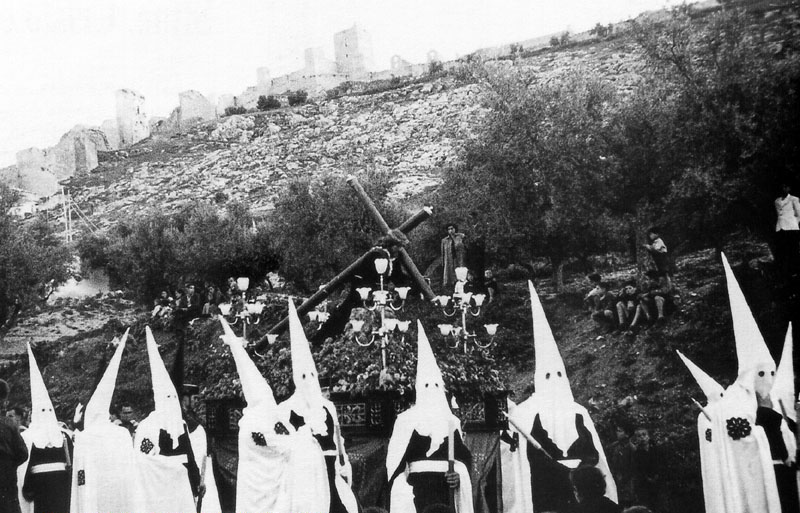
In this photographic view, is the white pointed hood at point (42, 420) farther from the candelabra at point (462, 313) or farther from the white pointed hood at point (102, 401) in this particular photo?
the candelabra at point (462, 313)

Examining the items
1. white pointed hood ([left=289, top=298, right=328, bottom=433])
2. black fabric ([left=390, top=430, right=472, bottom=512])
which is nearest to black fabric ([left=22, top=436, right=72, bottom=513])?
white pointed hood ([left=289, top=298, right=328, bottom=433])

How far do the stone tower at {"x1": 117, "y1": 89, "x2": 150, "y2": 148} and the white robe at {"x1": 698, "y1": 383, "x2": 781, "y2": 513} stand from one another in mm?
7592

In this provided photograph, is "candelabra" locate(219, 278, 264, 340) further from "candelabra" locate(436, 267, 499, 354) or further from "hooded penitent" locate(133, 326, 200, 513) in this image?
"candelabra" locate(436, 267, 499, 354)

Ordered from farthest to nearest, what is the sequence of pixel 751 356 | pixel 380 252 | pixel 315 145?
pixel 315 145, pixel 380 252, pixel 751 356

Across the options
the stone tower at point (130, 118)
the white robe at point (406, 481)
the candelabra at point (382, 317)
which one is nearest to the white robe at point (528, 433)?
the white robe at point (406, 481)

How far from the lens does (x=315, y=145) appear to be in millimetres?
8836

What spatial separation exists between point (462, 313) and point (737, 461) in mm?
2810

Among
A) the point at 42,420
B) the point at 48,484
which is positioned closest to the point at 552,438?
the point at 48,484

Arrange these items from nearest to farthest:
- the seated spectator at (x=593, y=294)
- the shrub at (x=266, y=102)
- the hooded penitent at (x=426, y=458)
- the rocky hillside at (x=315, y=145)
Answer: the hooded penitent at (x=426, y=458) < the seated spectator at (x=593, y=294) < the rocky hillside at (x=315, y=145) < the shrub at (x=266, y=102)

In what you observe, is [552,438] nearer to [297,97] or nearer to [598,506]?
[598,506]

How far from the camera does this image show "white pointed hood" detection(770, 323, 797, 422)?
6.19 metres

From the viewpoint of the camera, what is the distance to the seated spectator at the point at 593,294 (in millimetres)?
7180

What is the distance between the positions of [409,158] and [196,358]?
3.31 m

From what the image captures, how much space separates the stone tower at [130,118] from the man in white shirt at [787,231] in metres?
7.48
